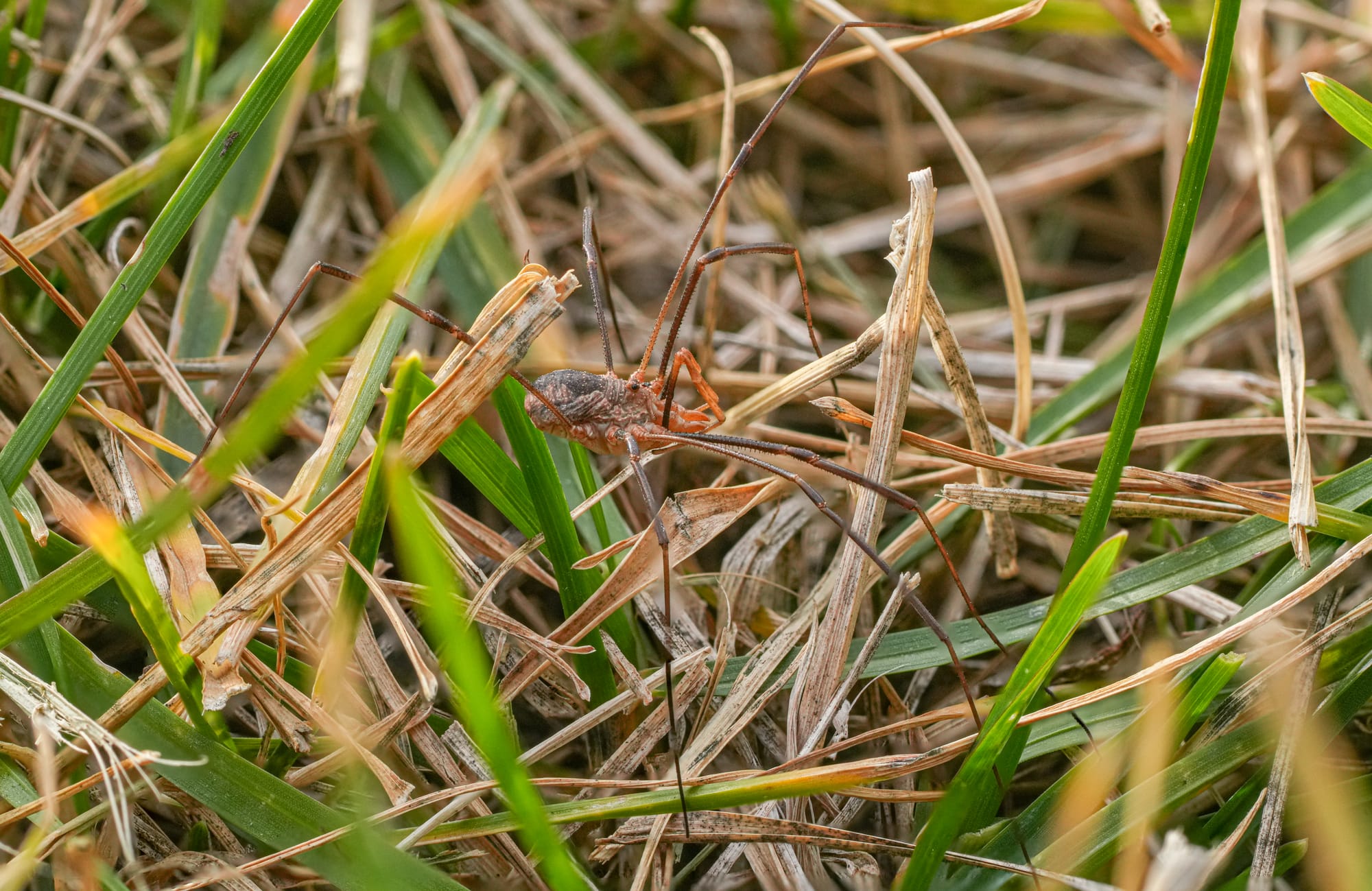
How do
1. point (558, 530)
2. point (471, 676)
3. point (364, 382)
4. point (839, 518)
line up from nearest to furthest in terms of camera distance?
point (471, 676)
point (558, 530)
point (364, 382)
point (839, 518)

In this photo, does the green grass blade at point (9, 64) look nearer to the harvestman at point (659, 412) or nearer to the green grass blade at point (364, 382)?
the harvestman at point (659, 412)

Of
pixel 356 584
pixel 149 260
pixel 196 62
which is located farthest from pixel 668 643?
pixel 196 62

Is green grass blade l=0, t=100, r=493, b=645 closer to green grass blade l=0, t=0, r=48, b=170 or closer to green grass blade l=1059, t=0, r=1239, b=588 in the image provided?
green grass blade l=1059, t=0, r=1239, b=588

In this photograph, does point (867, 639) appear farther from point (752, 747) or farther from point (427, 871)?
point (427, 871)

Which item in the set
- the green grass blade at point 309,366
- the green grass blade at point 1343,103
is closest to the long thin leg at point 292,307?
the green grass blade at point 309,366

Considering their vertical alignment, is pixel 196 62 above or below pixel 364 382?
above

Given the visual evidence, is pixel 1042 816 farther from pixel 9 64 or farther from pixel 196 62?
pixel 9 64

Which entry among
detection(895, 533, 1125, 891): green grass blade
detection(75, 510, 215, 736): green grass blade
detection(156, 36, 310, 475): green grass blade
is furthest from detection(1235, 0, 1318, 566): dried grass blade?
detection(156, 36, 310, 475): green grass blade
